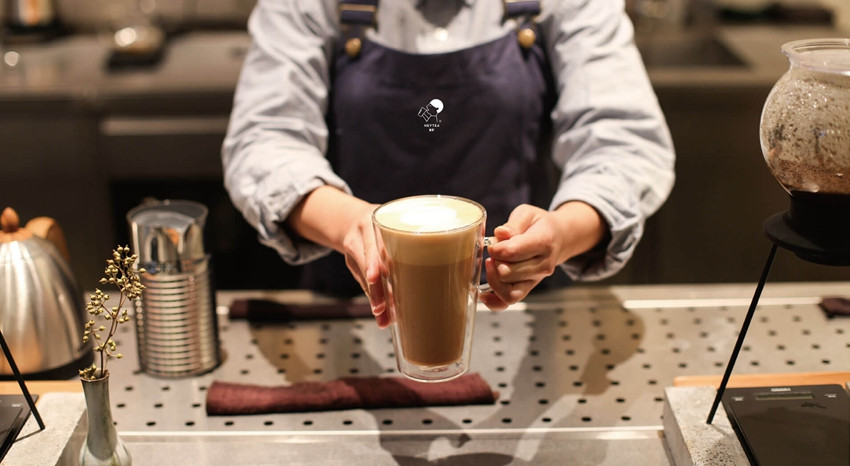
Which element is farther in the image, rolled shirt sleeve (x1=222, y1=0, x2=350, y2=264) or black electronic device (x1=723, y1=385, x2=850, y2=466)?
rolled shirt sleeve (x1=222, y1=0, x2=350, y2=264)

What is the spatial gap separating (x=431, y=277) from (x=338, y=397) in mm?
350

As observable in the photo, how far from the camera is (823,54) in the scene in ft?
3.45

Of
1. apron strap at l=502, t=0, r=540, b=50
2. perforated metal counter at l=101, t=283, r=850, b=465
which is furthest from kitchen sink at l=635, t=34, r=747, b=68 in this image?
perforated metal counter at l=101, t=283, r=850, b=465

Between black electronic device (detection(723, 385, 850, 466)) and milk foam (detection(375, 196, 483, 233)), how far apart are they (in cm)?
44

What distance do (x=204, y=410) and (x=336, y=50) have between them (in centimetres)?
74

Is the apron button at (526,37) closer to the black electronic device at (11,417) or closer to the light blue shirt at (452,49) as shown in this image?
the light blue shirt at (452,49)

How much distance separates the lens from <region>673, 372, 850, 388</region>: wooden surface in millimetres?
1324

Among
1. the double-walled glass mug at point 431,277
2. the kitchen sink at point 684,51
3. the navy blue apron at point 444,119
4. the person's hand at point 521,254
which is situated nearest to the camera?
the double-walled glass mug at point 431,277

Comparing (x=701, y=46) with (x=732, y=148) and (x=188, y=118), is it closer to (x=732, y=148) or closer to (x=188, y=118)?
(x=732, y=148)

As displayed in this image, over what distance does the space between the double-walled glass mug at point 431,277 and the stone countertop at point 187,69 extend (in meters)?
1.80

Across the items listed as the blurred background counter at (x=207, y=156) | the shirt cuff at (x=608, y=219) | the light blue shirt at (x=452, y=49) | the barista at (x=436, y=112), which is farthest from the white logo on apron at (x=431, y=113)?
the blurred background counter at (x=207, y=156)

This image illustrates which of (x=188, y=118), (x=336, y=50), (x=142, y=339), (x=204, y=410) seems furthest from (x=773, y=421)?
(x=188, y=118)

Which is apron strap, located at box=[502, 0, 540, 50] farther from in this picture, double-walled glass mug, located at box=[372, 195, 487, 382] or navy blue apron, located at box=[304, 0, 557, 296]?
double-walled glass mug, located at box=[372, 195, 487, 382]

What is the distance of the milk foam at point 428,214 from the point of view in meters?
1.11
